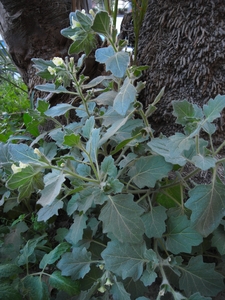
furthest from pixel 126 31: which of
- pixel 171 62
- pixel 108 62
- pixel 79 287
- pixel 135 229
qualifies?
pixel 79 287

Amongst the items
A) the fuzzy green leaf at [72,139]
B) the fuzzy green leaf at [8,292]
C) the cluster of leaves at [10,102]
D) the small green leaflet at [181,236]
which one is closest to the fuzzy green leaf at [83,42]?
the fuzzy green leaf at [72,139]

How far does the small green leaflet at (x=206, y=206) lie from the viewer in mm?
643

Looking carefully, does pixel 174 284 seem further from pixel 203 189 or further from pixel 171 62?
pixel 171 62

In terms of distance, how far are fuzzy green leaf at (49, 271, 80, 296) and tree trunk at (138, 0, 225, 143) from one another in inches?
23.8

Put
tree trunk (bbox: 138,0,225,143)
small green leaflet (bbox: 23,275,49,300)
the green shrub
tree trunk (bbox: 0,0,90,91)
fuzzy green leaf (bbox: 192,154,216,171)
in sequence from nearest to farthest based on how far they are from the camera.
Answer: fuzzy green leaf (bbox: 192,154,216,171) < small green leaflet (bbox: 23,275,49,300) < tree trunk (bbox: 138,0,225,143) < tree trunk (bbox: 0,0,90,91) < the green shrub

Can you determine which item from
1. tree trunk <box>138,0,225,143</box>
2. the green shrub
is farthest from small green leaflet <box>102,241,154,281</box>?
the green shrub

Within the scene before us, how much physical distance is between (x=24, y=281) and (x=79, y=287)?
148 mm

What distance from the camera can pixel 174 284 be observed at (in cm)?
74

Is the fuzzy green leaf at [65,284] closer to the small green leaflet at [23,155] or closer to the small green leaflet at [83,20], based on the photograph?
the small green leaflet at [23,155]

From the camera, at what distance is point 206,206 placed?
66 cm

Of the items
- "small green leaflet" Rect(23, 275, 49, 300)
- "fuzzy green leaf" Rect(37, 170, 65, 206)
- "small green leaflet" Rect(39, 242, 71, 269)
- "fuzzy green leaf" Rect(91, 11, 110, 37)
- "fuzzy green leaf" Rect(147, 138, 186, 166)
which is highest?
"fuzzy green leaf" Rect(91, 11, 110, 37)

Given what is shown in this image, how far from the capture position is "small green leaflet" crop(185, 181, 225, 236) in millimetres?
643

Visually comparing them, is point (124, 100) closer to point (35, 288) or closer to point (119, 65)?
point (119, 65)

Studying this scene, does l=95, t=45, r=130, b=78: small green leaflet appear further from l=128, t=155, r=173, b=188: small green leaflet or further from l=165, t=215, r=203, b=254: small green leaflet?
l=165, t=215, r=203, b=254: small green leaflet
